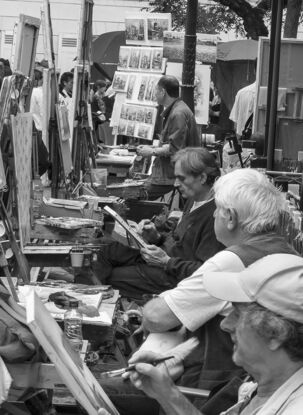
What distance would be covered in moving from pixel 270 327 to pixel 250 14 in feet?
58.4

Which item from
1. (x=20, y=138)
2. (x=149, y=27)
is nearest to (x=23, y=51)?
(x=20, y=138)

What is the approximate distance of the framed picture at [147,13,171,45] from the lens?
12961mm

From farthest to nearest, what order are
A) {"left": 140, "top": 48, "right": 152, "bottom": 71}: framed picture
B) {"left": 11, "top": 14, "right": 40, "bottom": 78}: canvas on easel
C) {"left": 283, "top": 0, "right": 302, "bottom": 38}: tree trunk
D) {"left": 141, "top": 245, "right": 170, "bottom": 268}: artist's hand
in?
1. {"left": 283, "top": 0, "right": 302, "bottom": 38}: tree trunk
2. {"left": 140, "top": 48, "right": 152, "bottom": 71}: framed picture
3. {"left": 11, "top": 14, "right": 40, "bottom": 78}: canvas on easel
4. {"left": 141, "top": 245, "right": 170, "bottom": 268}: artist's hand

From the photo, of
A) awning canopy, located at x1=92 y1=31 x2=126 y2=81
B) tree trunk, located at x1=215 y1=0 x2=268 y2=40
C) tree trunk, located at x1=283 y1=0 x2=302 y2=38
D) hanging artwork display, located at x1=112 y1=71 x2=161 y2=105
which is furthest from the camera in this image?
awning canopy, located at x1=92 y1=31 x2=126 y2=81

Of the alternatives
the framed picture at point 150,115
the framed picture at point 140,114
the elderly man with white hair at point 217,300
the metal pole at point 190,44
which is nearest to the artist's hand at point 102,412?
the elderly man with white hair at point 217,300

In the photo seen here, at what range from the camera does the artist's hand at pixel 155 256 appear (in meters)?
5.11

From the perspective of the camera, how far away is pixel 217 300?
336cm

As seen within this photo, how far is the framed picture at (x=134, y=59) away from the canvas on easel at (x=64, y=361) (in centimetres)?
995

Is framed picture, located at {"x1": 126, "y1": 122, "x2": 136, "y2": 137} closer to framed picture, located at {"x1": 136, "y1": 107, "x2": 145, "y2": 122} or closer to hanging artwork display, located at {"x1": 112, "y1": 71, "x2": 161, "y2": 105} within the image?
framed picture, located at {"x1": 136, "y1": 107, "x2": 145, "y2": 122}

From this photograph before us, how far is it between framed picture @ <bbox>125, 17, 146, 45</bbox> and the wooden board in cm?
765

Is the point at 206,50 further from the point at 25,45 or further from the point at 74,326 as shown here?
the point at 74,326

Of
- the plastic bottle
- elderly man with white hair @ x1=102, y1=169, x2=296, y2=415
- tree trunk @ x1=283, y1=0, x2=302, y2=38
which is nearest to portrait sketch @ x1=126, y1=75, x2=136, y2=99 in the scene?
tree trunk @ x1=283, y1=0, x2=302, y2=38

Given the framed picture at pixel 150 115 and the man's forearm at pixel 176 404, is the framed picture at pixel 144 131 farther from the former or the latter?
the man's forearm at pixel 176 404

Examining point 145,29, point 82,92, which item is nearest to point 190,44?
point 82,92
